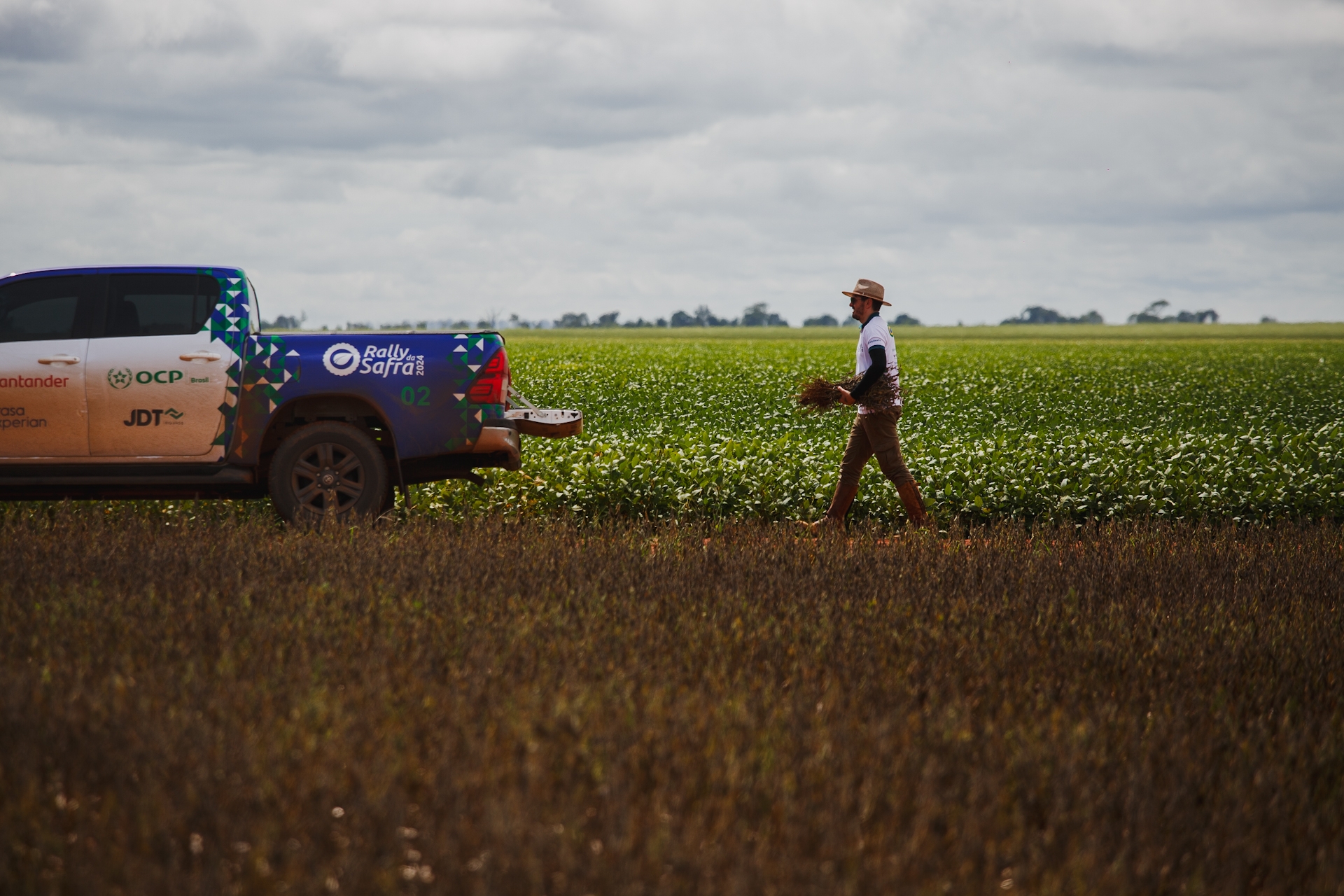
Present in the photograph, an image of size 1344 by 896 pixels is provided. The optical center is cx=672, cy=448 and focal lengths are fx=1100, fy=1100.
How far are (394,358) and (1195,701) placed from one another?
5.99 m

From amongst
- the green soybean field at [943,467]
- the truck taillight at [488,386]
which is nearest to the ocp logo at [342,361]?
the truck taillight at [488,386]

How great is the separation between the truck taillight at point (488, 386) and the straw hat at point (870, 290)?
308 centimetres

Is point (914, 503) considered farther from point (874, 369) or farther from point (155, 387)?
point (155, 387)

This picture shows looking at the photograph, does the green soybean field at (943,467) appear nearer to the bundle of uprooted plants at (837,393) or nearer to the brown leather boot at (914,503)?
the bundle of uprooted plants at (837,393)

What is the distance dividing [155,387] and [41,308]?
1.17 m

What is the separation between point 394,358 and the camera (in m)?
8.40

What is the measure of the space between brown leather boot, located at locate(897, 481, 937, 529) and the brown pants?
0.06m

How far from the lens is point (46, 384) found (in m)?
8.30

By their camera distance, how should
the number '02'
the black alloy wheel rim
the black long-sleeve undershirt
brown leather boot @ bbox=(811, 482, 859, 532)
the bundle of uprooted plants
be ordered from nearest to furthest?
1. the number '02'
2. the black alloy wheel rim
3. the black long-sleeve undershirt
4. the bundle of uprooted plants
5. brown leather boot @ bbox=(811, 482, 859, 532)

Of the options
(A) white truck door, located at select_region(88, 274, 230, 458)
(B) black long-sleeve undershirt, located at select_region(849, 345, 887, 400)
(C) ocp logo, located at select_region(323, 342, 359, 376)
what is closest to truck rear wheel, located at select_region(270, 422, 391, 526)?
(C) ocp logo, located at select_region(323, 342, 359, 376)

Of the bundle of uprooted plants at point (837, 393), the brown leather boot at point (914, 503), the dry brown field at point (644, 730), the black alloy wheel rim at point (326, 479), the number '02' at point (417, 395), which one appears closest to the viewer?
the dry brown field at point (644, 730)

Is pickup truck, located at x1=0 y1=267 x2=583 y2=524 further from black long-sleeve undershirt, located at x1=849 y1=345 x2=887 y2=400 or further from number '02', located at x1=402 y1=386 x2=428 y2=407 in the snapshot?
black long-sleeve undershirt, located at x1=849 y1=345 x2=887 y2=400

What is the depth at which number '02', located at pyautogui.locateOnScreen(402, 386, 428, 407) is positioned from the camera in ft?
27.5

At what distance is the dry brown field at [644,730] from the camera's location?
9.98ft
